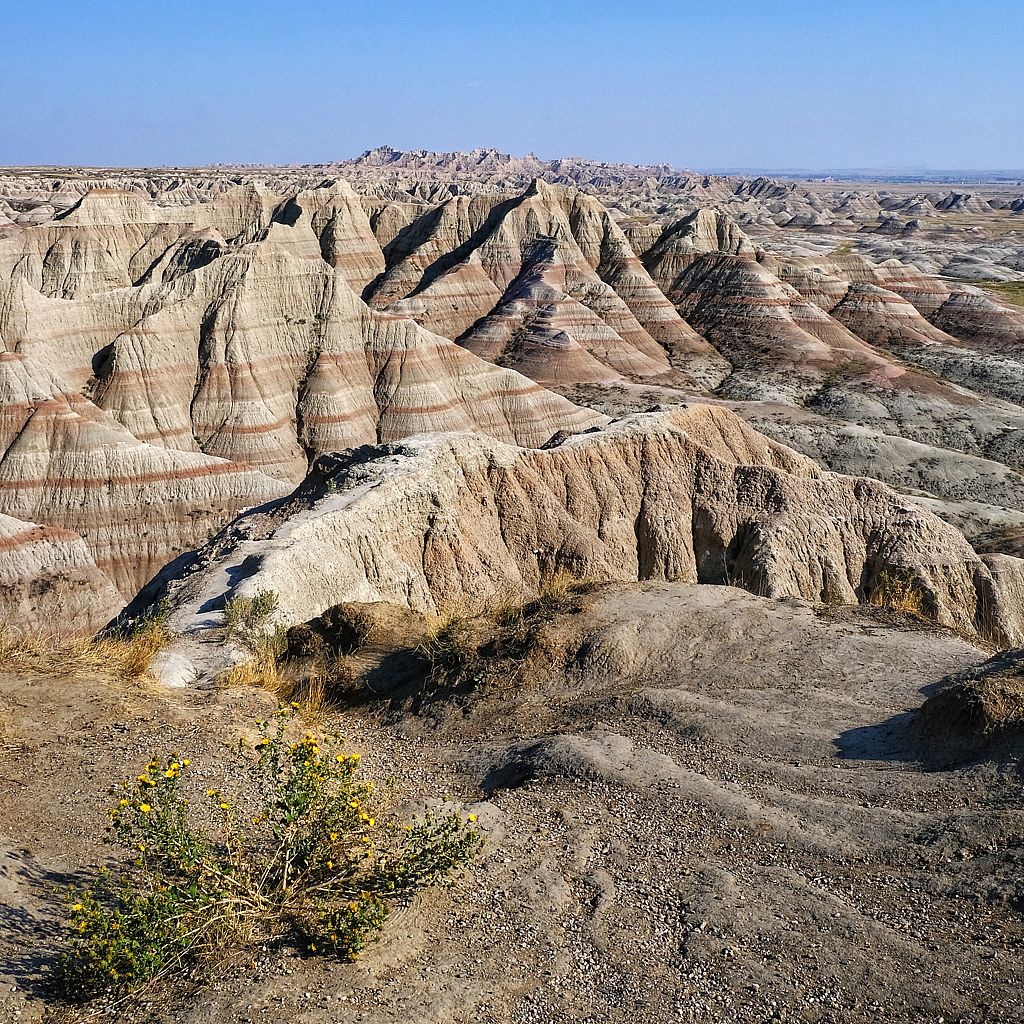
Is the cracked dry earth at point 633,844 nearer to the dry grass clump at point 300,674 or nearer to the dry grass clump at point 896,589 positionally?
the dry grass clump at point 300,674

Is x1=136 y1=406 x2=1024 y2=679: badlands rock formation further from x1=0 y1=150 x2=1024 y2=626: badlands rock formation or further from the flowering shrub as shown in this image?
x1=0 y1=150 x2=1024 y2=626: badlands rock formation

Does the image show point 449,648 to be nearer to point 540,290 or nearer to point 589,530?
point 589,530

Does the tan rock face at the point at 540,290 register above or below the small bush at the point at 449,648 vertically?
above

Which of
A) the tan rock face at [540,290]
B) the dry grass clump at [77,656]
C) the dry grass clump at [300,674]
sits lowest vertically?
the dry grass clump at [300,674]

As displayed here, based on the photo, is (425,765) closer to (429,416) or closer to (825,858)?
(825,858)

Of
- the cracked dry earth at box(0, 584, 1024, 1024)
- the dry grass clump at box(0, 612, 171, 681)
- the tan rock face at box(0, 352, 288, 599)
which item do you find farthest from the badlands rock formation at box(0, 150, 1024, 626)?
the cracked dry earth at box(0, 584, 1024, 1024)

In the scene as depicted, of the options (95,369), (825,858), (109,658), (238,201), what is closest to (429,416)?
(95,369)

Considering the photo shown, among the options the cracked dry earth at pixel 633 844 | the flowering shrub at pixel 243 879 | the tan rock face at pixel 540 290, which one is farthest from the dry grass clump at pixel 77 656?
the tan rock face at pixel 540 290
